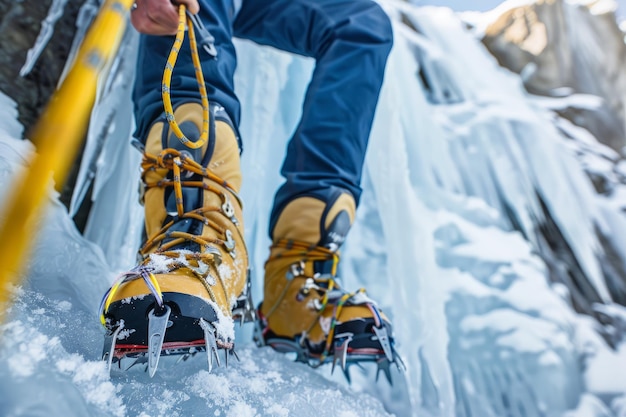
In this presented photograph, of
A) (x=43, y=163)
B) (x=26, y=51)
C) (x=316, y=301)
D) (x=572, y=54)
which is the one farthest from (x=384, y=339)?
(x=572, y=54)

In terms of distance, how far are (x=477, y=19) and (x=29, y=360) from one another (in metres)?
4.55

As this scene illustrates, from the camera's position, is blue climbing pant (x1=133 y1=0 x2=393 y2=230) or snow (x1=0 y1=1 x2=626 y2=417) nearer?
snow (x1=0 y1=1 x2=626 y2=417)

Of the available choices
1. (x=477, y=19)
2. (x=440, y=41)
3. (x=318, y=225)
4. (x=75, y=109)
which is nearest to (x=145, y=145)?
(x=318, y=225)

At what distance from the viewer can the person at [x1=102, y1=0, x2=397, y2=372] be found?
0.43 meters

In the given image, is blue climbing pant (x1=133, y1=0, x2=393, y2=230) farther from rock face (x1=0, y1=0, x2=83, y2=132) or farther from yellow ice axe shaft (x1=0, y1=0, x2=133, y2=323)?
rock face (x1=0, y1=0, x2=83, y2=132)

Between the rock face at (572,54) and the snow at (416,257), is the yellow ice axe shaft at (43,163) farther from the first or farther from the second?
the rock face at (572,54)

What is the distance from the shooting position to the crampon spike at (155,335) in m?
0.40

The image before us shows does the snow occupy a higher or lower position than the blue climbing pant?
lower

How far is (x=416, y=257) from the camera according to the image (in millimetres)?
1479

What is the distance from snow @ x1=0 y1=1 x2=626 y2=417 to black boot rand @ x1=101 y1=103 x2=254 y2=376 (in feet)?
0.14

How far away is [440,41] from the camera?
3408 mm

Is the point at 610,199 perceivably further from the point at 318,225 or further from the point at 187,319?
the point at 187,319

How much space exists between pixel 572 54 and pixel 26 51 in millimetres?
4455

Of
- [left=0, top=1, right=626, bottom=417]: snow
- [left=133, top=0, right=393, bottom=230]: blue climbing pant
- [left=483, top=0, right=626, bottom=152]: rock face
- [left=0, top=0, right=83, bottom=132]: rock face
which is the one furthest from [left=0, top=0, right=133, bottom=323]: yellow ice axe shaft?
[left=483, top=0, right=626, bottom=152]: rock face
